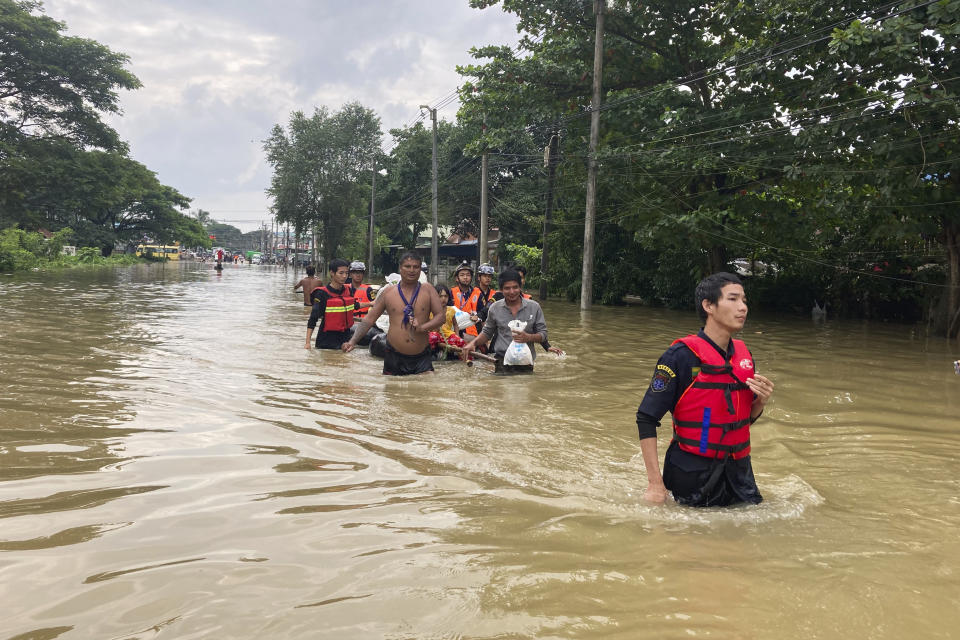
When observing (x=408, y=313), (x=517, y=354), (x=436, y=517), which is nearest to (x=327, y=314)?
(x=408, y=313)

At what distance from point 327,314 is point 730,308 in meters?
8.12

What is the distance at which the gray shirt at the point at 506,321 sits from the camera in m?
8.72

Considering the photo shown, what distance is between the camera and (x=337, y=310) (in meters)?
11.0

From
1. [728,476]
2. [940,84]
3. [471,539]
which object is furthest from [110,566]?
[940,84]

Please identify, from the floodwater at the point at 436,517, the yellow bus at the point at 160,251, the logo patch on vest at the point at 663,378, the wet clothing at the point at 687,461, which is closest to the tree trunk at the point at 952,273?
the floodwater at the point at 436,517

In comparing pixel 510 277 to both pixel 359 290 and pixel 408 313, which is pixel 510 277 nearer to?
pixel 408 313

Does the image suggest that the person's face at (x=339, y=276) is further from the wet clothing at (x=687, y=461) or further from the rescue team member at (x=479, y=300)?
the wet clothing at (x=687, y=461)

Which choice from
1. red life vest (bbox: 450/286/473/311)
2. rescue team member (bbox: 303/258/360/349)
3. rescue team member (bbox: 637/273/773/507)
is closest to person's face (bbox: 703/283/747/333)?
rescue team member (bbox: 637/273/773/507)

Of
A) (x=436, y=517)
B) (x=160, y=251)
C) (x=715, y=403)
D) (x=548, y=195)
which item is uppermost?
(x=548, y=195)

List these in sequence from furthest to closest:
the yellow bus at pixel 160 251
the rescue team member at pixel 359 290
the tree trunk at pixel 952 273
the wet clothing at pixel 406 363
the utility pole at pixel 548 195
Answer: the yellow bus at pixel 160 251
the utility pole at pixel 548 195
the tree trunk at pixel 952 273
the rescue team member at pixel 359 290
the wet clothing at pixel 406 363

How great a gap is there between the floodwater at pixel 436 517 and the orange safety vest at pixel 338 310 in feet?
8.41

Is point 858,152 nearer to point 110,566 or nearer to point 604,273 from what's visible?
point 604,273

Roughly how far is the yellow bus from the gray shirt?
93.6 metres

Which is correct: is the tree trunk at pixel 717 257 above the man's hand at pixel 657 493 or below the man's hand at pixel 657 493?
above
